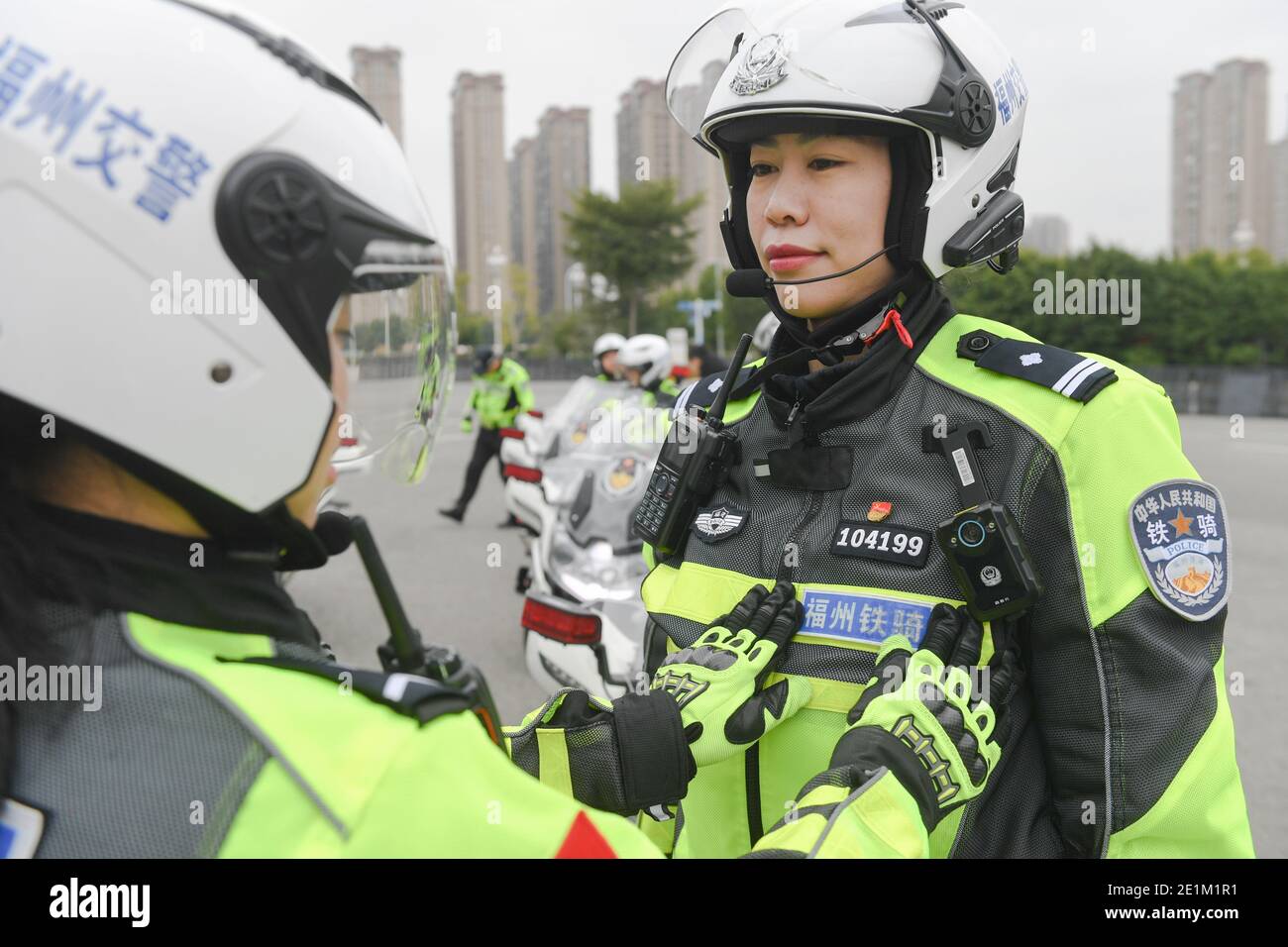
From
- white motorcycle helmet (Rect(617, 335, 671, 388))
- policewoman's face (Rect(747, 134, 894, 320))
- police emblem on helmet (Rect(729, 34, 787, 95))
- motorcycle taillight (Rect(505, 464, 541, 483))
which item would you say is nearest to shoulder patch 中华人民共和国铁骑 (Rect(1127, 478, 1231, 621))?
policewoman's face (Rect(747, 134, 894, 320))

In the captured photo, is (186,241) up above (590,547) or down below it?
above

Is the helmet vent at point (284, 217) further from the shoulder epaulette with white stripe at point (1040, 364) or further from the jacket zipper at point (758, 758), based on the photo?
the shoulder epaulette with white stripe at point (1040, 364)

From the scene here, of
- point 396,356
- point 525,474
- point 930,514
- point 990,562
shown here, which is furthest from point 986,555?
point 525,474

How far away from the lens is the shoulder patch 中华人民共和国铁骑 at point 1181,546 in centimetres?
152

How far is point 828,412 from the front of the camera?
1.80 m

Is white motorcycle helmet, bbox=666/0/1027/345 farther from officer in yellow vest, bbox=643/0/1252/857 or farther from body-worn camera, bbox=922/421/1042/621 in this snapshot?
body-worn camera, bbox=922/421/1042/621

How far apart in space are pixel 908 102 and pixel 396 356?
982 millimetres

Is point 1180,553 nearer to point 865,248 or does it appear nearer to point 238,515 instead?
point 865,248

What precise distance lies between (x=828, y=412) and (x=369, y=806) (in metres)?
1.11

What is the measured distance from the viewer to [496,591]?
7.96 metres

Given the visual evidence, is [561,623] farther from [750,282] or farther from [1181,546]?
[1181,546]

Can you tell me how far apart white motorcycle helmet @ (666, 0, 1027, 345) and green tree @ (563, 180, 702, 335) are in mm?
48101

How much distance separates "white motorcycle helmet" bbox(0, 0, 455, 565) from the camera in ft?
3.37
